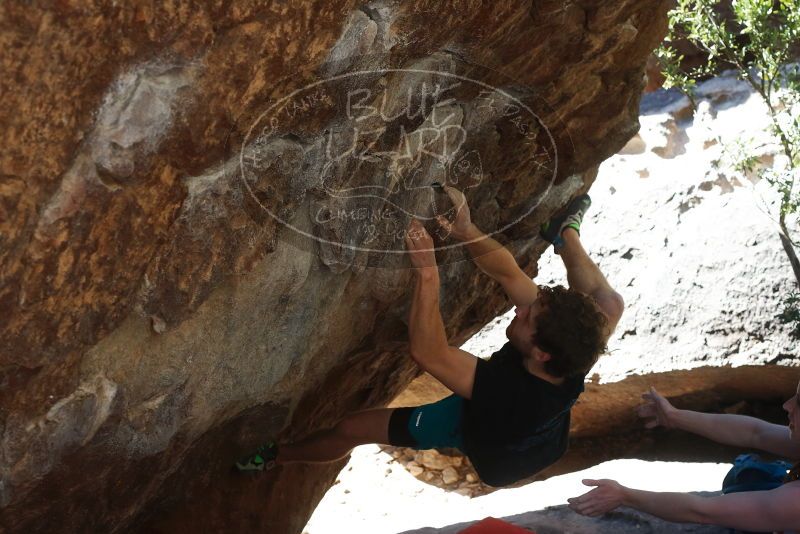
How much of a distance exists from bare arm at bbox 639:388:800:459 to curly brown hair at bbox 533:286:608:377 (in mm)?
698

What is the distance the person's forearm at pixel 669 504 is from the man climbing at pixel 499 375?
1.19ft

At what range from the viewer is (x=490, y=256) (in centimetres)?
373

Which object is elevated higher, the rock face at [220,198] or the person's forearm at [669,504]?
the rock face at [220,198]

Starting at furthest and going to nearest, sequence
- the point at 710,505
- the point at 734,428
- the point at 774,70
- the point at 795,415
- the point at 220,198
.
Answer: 1. the point at 774,70
2. the point at 734,428
3. the point at 795,415
4. the point at 710,505
5. the point at 220,198

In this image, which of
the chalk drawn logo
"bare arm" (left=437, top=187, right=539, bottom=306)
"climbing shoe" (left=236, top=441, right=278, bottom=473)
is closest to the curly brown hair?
"bare arm" (left=437, top=187, right=539, bottom=306)

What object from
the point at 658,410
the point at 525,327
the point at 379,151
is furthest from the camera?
the point at 658,410

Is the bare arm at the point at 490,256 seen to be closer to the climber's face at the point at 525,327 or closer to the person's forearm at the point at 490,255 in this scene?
the person's forearm at the point at 490,255

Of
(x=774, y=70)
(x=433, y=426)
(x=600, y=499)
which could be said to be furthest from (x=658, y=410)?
(x=774, y=70)

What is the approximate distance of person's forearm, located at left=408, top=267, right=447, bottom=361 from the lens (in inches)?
125

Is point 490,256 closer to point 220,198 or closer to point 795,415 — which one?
point 795,415

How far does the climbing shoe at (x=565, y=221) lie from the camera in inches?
168

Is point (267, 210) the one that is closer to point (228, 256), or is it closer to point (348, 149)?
point (228, 256)

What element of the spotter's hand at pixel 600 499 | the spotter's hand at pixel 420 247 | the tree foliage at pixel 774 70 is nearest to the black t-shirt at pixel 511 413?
the spotter's hand at pixel 600 499

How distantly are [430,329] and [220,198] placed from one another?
1085 mm
